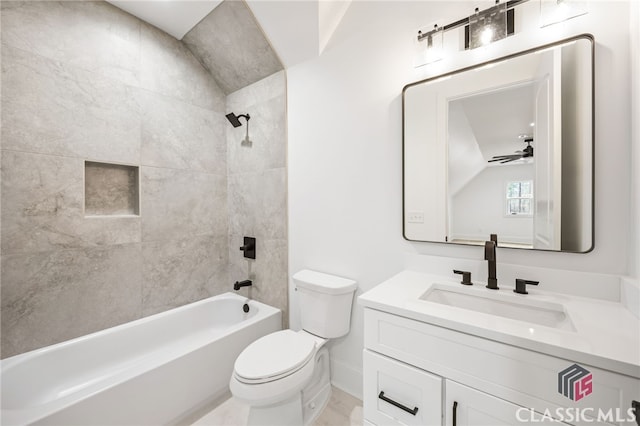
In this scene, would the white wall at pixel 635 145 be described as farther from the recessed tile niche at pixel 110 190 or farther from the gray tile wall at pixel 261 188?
the recessed tile niche at pixel 110 190

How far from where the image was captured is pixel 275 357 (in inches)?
53.2

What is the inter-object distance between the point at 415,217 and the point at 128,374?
5.72ft

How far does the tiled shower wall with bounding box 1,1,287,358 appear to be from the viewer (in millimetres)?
1465

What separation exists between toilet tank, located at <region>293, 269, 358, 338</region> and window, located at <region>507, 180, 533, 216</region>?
0.94 metres

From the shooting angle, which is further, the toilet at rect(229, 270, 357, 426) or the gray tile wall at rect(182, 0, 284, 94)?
the gray tile wall at rect(182, 0, 284, 94)

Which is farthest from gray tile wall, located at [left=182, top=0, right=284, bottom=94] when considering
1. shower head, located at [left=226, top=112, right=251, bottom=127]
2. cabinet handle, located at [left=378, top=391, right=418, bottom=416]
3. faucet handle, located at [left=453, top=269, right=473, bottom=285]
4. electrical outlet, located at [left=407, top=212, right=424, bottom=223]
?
cabinet handle, located at [left=378, top=391, right=418, bottom=416]

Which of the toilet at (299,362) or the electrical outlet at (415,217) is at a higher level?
the electrical outlet at (415,217)

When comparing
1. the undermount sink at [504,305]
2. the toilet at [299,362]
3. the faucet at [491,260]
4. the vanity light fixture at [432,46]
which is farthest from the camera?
the vanity light fixture at [432,46]

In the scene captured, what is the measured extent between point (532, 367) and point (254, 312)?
1.88m

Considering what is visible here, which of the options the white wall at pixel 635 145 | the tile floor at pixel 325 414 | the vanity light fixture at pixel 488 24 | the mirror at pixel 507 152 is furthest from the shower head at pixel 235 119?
the white wall at pixel 635 145

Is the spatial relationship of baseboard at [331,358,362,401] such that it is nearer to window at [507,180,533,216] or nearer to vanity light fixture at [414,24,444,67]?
window at [507,180,533,216]

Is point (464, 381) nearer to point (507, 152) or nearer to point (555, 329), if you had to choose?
point (555, 329)

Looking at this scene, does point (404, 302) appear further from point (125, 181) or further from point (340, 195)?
point (125, 181)

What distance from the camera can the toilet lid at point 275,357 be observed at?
1.24m
